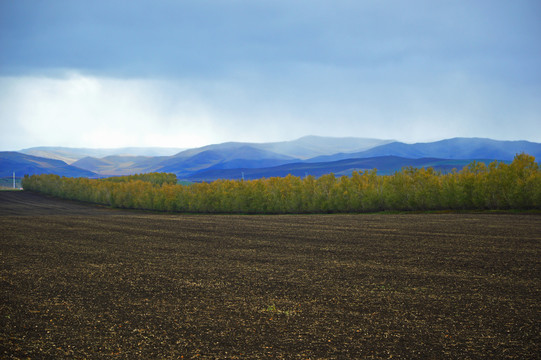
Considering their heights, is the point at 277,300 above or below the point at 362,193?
below

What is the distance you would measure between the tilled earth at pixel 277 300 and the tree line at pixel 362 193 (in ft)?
79.7

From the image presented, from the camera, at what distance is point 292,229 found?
3372 cm

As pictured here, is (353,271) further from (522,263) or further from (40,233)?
(40,233)

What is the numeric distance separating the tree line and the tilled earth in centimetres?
2429

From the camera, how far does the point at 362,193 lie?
58250 mm

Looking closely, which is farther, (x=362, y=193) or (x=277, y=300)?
(x=362, y=193)

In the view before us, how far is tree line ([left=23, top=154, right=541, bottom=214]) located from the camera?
4653 cm

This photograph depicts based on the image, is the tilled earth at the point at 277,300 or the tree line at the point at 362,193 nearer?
the tilled earth at the point at 277,300

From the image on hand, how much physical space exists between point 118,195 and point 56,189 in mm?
43156

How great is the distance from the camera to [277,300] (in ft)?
42.1

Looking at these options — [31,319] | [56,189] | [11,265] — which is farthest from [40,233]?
[56,189]

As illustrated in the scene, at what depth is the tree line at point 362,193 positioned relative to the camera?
153 ft

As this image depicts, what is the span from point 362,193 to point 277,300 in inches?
1856

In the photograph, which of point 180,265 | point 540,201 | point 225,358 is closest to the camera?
point 225,358
